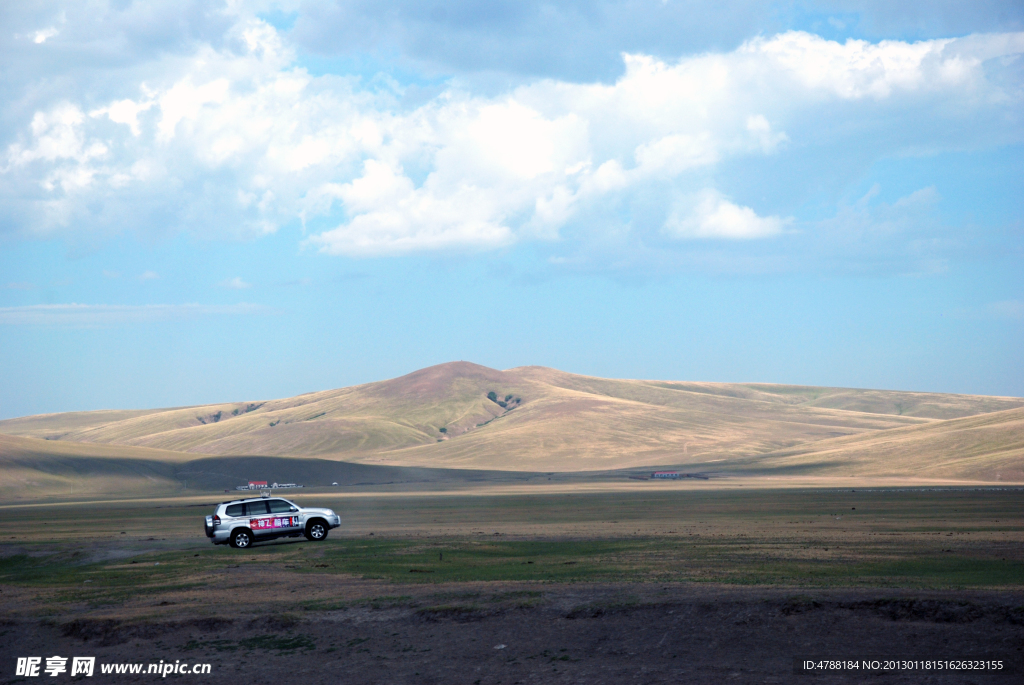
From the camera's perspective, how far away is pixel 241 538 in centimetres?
3300

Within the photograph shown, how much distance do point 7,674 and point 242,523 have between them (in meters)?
19.3

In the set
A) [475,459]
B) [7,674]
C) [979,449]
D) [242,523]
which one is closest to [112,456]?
[475,459]

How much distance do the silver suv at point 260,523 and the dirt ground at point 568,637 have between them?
50.4 feet

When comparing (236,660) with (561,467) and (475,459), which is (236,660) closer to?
(561,467)

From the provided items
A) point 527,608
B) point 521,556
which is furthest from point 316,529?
point 527,608

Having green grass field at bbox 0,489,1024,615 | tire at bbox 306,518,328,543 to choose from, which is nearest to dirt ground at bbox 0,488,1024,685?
green grass field at bbox 0,489,1024,615

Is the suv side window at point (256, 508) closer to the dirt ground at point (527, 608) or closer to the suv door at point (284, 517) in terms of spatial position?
the suv door at point (284, 517)

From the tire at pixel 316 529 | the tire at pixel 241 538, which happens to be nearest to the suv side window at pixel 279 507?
the tire at pixel 316 529

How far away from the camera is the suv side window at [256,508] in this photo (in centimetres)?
3334

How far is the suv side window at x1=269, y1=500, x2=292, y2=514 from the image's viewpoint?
33.7m

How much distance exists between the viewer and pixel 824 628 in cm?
1379

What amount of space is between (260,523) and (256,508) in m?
0.69

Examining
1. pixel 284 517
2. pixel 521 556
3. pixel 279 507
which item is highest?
pixel 279 507

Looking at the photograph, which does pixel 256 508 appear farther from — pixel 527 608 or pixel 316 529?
pixel 527 608
